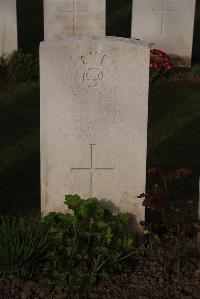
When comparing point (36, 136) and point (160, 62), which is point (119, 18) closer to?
point (160, 62)

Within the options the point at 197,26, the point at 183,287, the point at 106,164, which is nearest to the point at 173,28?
the point at 197,26

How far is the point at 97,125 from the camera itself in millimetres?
4891

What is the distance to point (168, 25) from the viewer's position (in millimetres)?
11273

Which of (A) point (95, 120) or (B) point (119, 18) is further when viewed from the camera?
(B) point (119, 18)

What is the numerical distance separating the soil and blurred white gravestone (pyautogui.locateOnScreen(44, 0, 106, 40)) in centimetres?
692

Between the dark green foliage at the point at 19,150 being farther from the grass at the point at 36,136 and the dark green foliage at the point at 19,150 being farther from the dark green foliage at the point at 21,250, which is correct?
the dark green foliage at the point at 21,250

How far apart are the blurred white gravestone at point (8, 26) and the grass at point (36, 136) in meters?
1.27

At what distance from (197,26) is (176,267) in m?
12.2

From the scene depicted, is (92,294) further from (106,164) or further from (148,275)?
(106,164)

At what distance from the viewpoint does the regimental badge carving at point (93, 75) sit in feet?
15.5

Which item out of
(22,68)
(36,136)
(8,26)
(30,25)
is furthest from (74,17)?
(30,25)

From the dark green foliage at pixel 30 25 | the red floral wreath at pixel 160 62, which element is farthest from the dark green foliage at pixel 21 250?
the dark green foliage at pixel 30 25

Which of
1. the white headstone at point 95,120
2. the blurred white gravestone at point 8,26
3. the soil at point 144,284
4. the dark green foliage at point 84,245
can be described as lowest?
the soil at point 144,284

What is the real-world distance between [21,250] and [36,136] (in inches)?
148
